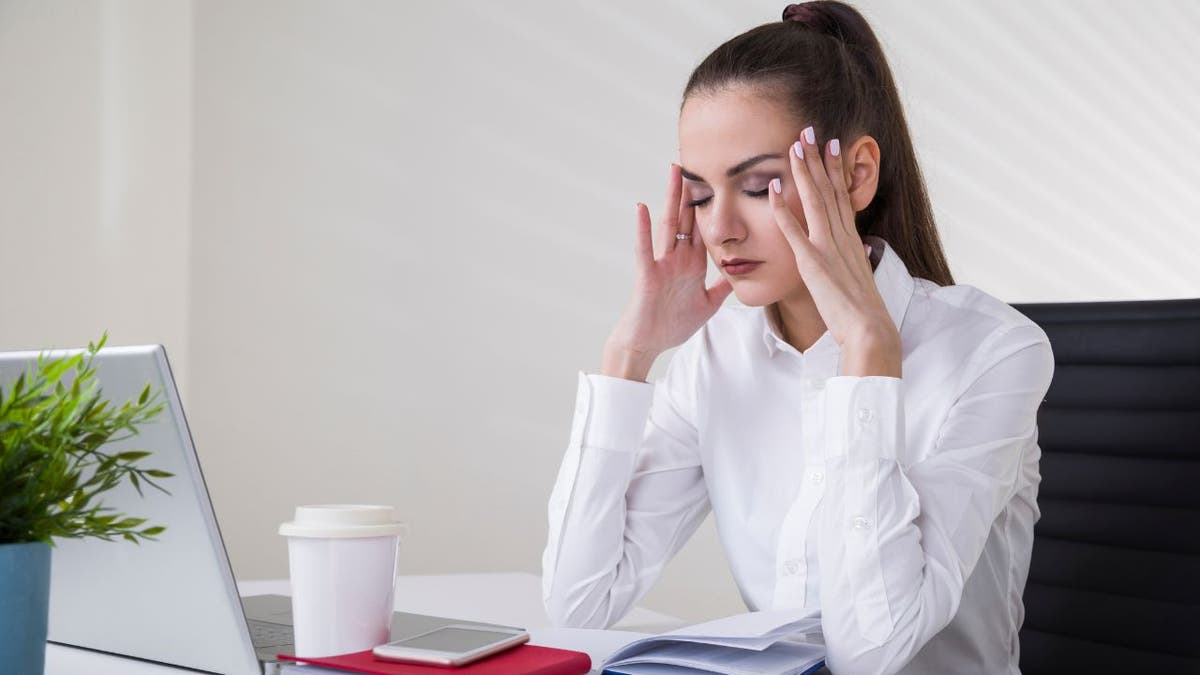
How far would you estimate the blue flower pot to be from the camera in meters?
0.60

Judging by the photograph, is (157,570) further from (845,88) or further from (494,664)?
(845,88)

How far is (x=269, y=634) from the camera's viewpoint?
92 centimetres

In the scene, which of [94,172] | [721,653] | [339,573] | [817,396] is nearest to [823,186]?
[817,396]

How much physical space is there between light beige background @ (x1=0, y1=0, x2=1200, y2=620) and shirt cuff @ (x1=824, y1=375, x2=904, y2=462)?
5.90ft

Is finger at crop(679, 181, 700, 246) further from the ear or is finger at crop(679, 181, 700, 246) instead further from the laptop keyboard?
the laptop keyboard

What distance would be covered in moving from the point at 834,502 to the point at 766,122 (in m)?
0.43

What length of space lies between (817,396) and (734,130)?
312mm

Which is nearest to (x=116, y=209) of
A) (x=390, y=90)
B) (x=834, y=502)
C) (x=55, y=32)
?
(x=55, y=32)

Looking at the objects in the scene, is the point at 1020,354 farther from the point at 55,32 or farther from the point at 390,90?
the point at 55,32

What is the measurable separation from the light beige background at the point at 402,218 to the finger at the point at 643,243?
1406mm

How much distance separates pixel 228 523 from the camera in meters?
2.70

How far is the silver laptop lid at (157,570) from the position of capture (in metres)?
0.74

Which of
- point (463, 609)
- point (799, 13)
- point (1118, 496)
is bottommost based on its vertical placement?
point (463, 609)

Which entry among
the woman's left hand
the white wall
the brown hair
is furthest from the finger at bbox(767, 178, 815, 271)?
the white wall
